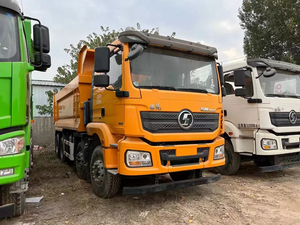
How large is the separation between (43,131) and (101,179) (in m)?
10.2

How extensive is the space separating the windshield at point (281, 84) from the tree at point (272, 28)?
22.5 feet

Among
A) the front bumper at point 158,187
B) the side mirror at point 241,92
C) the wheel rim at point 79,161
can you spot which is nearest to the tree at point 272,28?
the side mirror at point 241,92

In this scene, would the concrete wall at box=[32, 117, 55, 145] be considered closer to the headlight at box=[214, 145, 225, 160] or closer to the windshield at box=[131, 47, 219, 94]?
the windshield at box=[131, 47, 219, 94]

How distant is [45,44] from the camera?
3.35 meters

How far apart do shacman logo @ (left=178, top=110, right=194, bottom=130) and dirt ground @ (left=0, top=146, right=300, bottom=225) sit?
4.19 ft

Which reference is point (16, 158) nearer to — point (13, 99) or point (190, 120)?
point (13, 99)

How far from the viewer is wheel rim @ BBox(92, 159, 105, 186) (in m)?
3.95

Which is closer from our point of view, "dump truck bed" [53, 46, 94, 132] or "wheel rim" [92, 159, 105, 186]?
"wheel rim" [92, 159, 105, 186]

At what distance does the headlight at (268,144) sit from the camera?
194 inches

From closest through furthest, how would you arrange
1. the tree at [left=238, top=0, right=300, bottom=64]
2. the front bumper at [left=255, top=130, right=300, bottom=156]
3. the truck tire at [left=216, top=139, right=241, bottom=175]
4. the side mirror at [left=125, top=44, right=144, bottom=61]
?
the side mirror at [left=125, top=44, right=144, bottom=61] < the front bumper at [left=255, top=130, right=300, bottom=156] < the truck tire at [left=216, top=139, right=241, bottom=175] < the tree at [left=238, top=0, right=300, bottom=64]

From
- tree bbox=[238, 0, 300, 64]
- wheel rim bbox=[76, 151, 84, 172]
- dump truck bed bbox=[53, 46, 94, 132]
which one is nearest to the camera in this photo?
dump truck bed bbox=[53, 46, 94, 132]

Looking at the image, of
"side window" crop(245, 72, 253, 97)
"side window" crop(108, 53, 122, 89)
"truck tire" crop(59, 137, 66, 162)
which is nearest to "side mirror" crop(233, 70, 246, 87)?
"side window" crop(245, 72, 253, 97)

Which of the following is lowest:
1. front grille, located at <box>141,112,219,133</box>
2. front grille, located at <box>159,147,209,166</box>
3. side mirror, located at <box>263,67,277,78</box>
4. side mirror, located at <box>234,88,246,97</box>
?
front grille, located at <box>159,147,209,166</box>

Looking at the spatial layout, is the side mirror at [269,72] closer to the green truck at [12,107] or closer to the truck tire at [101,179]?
the truck tire at [101,179]
